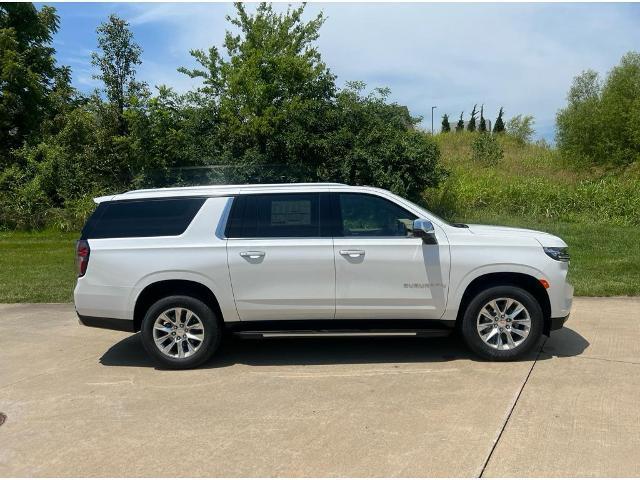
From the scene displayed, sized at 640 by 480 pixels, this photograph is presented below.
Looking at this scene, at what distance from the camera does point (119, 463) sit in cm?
375

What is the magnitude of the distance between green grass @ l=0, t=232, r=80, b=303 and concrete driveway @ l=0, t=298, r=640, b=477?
10.5 ft

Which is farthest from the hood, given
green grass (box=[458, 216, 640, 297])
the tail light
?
the tail light

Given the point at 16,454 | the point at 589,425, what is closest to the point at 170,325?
the point at 16,454

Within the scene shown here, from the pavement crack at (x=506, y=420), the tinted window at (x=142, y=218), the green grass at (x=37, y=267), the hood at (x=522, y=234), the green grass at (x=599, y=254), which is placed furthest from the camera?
the green grass at (x=37, y=267)

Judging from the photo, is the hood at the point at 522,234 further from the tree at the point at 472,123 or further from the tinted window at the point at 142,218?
the tree at the point at 472,123

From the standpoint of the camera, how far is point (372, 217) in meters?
5.78

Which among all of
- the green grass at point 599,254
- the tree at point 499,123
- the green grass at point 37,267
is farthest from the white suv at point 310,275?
the tree at point 499,123

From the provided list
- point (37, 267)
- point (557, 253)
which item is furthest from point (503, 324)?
point (37, 267)

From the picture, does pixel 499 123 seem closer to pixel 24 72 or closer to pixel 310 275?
pixel 24 72

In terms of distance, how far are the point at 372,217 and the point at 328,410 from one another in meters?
2.08

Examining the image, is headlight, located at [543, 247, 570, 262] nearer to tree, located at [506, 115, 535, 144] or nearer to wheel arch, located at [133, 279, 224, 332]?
wheel arch, located at [133, 279, 224, 332]

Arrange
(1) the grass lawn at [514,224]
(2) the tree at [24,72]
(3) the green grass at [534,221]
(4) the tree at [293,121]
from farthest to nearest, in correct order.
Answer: (2) the tree at [24,72] → (4) the tree at [293,121] → (3) the green grass at [534,221] → (1) the grass lawn at [514,224]

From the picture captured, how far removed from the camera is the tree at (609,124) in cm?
2716

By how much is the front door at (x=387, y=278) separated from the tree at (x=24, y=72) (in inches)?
834
